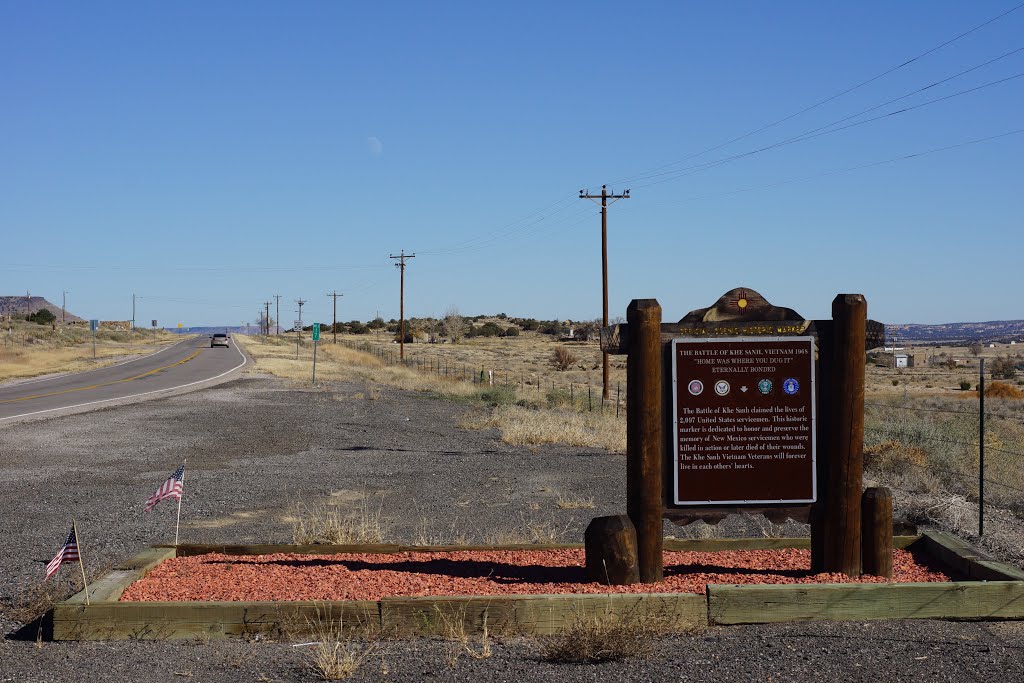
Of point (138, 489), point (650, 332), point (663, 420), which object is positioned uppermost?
point (650, 332)

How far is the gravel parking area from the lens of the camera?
19.7ft

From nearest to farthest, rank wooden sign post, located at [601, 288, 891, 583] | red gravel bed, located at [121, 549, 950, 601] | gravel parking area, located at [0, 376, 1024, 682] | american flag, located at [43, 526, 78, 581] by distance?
1. gravel parking area, located at [0, 376, 1024, 682]
2. american flag, located at [43, 526, 78, 581]
3. red gravel bed, located at [121, 549, 950, 601]
4. wooden sign post, located at [601, 288, 891, 583]

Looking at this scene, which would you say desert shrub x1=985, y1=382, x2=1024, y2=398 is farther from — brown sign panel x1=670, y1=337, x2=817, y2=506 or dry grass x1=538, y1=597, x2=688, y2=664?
dry grass x1=538, y1=597, x2=688, y2=664

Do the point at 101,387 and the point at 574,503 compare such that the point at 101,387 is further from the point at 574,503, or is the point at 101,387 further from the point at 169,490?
the point at 169,490

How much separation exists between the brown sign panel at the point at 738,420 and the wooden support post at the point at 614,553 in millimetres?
520

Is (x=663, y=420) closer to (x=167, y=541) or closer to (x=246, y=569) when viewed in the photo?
(x=246, y=569)

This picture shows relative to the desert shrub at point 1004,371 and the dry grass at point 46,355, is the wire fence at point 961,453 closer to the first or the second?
the dry grass at point 46,355

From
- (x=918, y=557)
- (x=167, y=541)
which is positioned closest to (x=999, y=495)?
(x=918, y=557)

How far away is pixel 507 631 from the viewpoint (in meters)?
6.62

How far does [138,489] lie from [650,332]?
928 cm

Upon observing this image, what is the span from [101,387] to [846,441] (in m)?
33.6

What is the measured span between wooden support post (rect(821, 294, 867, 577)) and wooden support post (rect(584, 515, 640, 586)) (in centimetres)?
149

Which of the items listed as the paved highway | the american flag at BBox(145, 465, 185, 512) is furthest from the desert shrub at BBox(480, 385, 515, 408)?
the american flag at BBox(145, 465, 185, 512)

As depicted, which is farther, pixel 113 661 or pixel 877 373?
pixel 877 373
